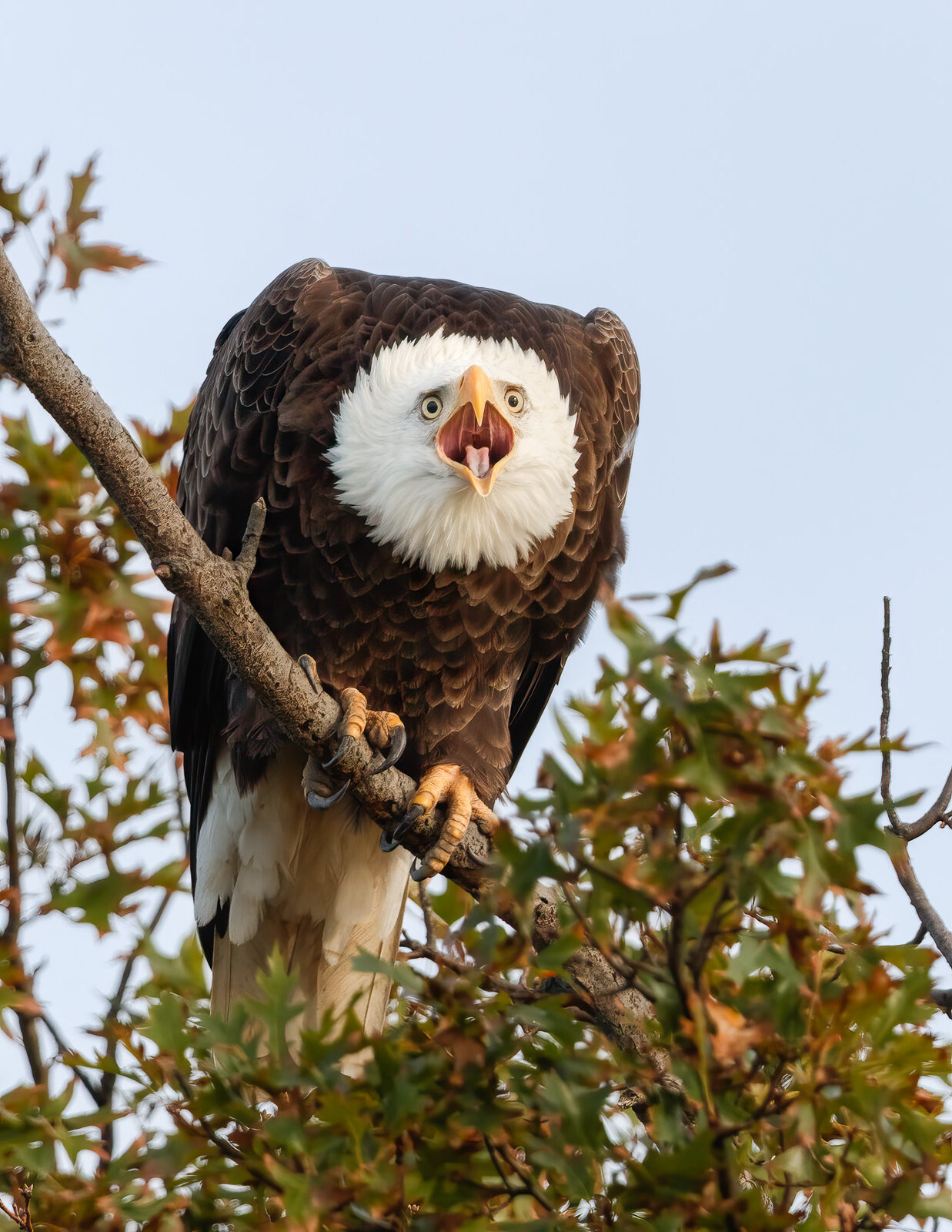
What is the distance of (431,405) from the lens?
3.22m

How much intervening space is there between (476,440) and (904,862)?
138 centimetres

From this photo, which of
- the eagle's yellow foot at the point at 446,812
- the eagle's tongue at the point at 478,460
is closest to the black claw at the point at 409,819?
the eagle's yellow foot at the point at 446,812

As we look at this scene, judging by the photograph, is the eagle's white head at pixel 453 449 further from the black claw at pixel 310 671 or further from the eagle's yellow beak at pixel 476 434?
the black claw at pixel 310 671

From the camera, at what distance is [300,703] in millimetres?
2941

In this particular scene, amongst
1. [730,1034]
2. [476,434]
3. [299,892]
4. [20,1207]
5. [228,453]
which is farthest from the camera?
[299,892]

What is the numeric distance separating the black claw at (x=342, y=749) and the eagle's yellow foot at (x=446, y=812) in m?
0.31

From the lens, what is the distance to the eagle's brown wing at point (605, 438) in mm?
3596

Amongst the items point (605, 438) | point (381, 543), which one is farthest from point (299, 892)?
point (605, 438)

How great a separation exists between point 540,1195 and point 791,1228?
324 millimetres

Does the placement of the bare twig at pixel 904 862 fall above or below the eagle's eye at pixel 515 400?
below

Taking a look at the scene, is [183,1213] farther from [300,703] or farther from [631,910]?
[300,703]

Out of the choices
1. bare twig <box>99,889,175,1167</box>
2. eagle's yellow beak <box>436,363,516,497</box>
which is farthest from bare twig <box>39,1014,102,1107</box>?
eagle's yellow beak <box>436,363,516,497</box>

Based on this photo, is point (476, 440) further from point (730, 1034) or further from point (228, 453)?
point (730, 1034)

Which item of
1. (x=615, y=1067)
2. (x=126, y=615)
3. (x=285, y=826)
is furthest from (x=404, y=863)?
(x=615, y=1067)
